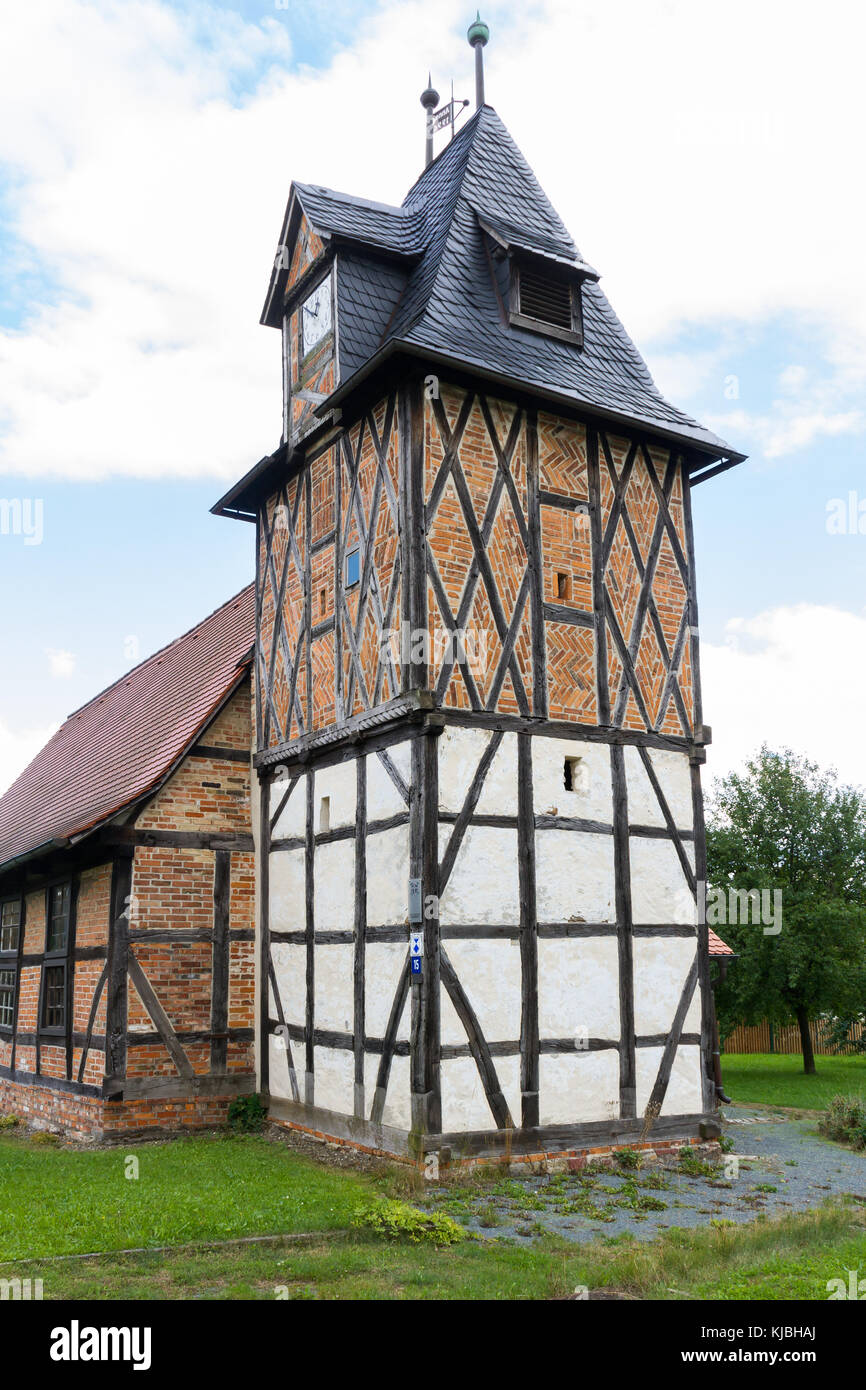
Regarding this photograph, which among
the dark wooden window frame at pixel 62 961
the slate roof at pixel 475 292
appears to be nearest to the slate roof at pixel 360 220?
the slate roof at pixel 475 292

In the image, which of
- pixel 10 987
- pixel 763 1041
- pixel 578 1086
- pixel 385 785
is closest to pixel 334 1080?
pixel 578 1086

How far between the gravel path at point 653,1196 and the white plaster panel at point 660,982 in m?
1.35

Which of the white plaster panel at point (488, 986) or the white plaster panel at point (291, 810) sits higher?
the white plaster panel at point (291, 810)

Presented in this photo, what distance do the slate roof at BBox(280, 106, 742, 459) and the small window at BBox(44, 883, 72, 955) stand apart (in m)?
7.52

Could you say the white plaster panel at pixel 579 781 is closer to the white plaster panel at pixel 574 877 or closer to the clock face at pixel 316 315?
the white plaster panel at pixel 574 877

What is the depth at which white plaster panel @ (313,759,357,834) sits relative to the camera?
11.5m

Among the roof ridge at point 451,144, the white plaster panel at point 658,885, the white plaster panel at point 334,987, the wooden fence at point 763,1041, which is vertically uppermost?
the roof ridge at point 451,144

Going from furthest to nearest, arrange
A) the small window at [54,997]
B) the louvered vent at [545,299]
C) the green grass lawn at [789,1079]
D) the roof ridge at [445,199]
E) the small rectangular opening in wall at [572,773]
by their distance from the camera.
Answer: the green grass lawn at [789,1079] < the small window at [54,997] < the louvered vent at [545,299] < the roof ridge at [445,199] < the small rectangular opening in wall at [572,773]

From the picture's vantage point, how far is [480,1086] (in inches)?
389

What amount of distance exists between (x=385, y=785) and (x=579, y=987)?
2.73 meters

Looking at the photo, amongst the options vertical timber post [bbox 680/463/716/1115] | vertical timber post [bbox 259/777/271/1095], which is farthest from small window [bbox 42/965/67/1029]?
vertical timber post [bbox 680/463/716/1115]

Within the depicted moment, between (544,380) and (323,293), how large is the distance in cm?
309

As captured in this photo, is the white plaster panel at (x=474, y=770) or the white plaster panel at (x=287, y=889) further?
the white plaster panel at (x=287, y=889)

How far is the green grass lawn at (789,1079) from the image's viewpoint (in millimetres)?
17984
